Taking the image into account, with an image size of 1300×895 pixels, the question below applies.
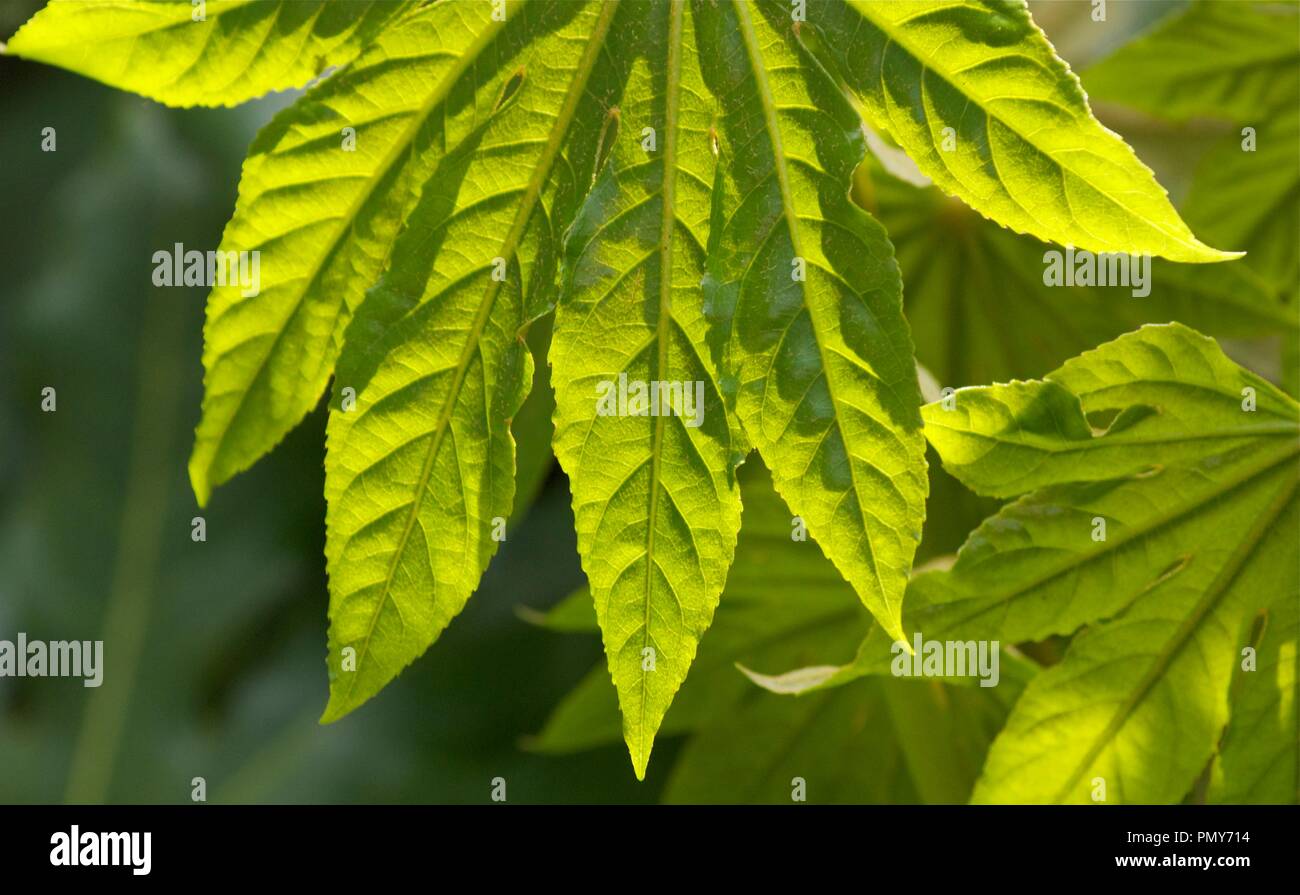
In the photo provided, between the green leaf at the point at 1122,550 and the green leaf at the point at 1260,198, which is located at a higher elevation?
the green leaf at the point at 1260,198

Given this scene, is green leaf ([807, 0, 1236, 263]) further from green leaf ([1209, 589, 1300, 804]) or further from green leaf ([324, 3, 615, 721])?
green leaf ([1209, 589, 1300, 804])

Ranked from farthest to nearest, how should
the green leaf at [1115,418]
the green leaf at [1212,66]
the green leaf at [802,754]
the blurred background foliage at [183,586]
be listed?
the blurred background foliage at [183,586]
the green leaf at [802,754]
the green leaf at [1212,66]
the green leaf at [1115,418]

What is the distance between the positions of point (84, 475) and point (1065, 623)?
48.3 inches

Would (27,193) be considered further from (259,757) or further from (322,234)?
(322,234)

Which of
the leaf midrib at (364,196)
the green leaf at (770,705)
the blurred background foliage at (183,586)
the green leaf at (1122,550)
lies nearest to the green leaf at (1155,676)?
the green leaf at (1122,550)

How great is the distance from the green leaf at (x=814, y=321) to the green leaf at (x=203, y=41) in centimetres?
21

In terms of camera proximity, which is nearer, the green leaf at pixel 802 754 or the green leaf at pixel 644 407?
the green leaf at pixel 644 407

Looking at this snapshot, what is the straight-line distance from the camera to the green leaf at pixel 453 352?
1.78 feet

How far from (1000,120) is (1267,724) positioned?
450 millimetres

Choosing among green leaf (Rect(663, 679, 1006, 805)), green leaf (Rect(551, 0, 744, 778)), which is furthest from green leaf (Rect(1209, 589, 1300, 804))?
green leaf (Rect(551, 0, 744, 778))

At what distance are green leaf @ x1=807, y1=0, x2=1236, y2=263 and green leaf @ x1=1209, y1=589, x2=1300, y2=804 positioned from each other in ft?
1.04

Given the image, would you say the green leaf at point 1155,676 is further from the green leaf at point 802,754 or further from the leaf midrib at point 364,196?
the leaf midrib at point 364,196

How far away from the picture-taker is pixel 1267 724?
2.24ft

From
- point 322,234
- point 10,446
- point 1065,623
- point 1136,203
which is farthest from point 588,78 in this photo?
point 10,446
